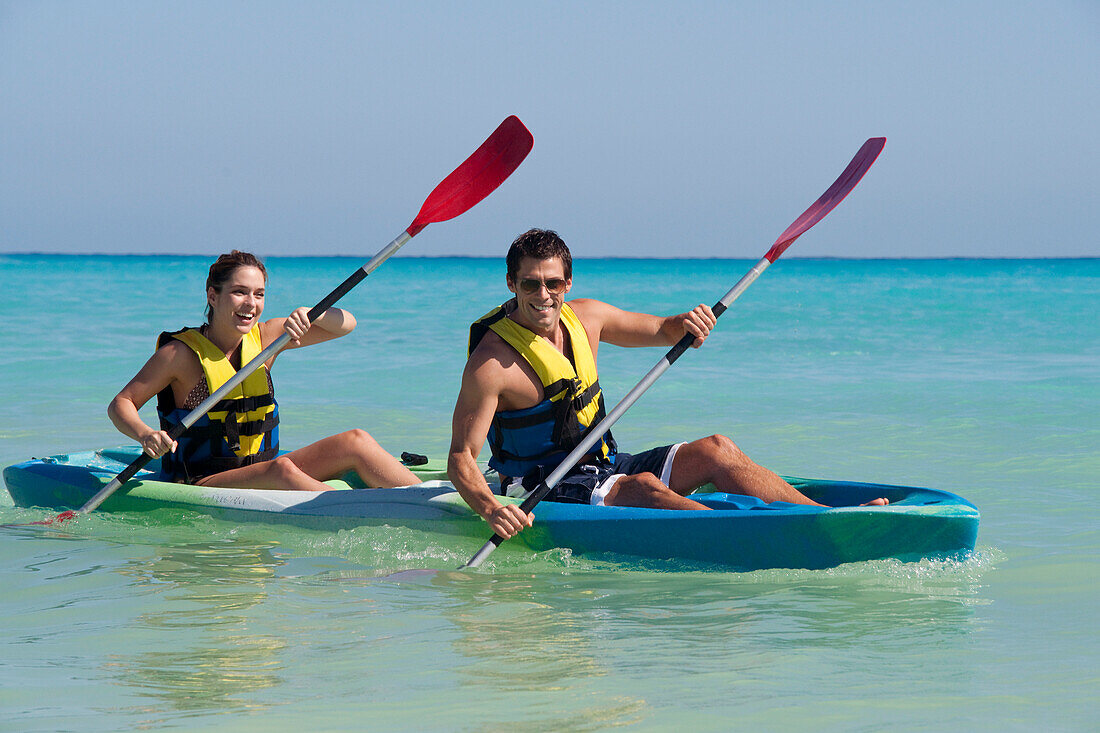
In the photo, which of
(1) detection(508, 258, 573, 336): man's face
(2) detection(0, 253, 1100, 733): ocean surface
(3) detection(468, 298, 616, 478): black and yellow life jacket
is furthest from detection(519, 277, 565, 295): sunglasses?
(2) detection(0, 253, 1100, 733): ocean surface

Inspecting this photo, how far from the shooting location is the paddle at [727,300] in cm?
390

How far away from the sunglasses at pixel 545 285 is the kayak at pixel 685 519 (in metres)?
0.73

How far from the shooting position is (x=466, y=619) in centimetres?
337

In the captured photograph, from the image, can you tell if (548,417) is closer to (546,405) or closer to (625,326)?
(546,405)

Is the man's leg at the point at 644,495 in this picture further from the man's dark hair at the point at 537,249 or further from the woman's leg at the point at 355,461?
the woman's leg at the point at 355,461

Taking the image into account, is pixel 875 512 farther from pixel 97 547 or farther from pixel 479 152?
pixel 97 547

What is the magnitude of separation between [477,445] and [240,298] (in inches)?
50.1

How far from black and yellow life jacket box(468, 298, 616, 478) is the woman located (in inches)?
Answer: 26.6

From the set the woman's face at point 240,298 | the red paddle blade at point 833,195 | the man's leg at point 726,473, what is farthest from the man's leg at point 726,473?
the woman's face at point 240,298

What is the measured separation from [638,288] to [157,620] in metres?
37.1

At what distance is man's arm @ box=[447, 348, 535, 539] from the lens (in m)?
3.75

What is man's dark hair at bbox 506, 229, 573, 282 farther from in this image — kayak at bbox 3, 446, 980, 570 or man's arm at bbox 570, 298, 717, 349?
kayak at bbox 3, 446, 980, 570

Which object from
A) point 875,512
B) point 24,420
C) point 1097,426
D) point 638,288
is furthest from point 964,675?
point 638,288

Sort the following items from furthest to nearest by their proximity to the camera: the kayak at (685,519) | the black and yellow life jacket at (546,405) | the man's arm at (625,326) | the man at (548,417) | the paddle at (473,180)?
the paddle at (473,180)
the man's arm at (625,326)
the black and yellow life jacket at (546,405)
the man at (548,417)
the kayak at (685,519)
